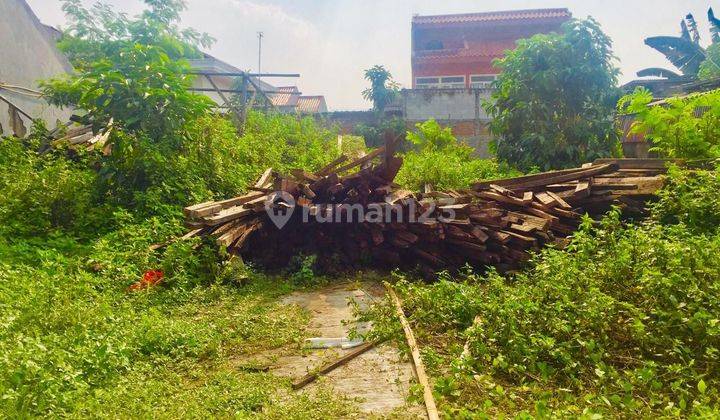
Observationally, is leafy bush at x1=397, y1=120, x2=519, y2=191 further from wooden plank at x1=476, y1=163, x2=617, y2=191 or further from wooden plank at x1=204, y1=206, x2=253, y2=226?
wooden plank at x1=204, y1=206, x2=253, y2=226

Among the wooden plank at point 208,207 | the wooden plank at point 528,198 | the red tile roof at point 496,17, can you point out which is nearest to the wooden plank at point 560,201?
the wooden plank at point 528,198

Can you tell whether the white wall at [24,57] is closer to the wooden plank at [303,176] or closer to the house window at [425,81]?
A: the wooden plank at [303,176]

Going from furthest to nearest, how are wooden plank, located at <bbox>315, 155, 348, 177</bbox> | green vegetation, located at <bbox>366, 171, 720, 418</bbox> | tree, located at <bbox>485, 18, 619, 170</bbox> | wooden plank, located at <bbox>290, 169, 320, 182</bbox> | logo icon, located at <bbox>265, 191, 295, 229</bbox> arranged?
tree, located at <bbox>485, 18, 619, 170</bbox> < wooden plank, located at <bbox>315, 155, 348, 177</bbox> < wooden plank, located at <bbox>290, 169, 320, 182</bbox> < logo icon, located at <bbox>265, 191, 295, 229</bbox> < green vegetation, located at <bbox>366, 171, 720, 418</bbox>

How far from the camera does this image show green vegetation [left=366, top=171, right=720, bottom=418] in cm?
342

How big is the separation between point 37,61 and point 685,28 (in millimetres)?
27386

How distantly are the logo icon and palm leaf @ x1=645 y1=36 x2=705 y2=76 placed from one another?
2274 centimetres

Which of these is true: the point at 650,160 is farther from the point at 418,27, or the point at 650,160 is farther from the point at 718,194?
the point at 418,27

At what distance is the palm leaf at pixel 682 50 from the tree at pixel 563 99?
15.1 meters

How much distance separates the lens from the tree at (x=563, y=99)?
11.2m

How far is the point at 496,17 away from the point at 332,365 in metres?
26.9

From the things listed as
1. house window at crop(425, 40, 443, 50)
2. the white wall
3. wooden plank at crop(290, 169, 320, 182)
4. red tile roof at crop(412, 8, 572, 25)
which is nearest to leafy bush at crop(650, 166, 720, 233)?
wooden plank at crop(290, 169, 320, 182)

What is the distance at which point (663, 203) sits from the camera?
6980 mm

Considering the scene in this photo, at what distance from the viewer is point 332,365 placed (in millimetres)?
4293

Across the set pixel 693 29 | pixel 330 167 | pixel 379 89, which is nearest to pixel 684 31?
pixel 693 29
